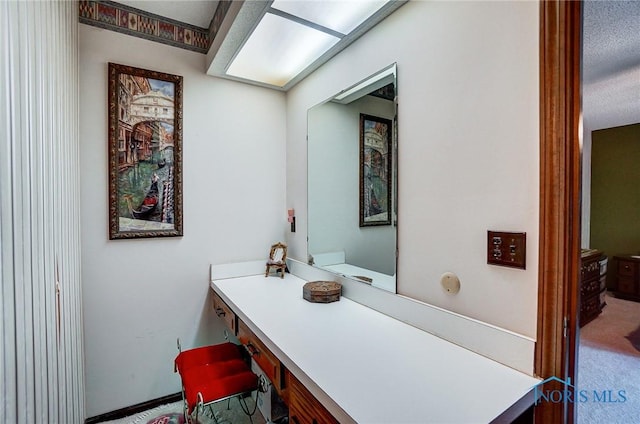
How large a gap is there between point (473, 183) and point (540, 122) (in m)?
0.27

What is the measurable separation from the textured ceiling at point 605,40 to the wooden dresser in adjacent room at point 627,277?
1.87 metres

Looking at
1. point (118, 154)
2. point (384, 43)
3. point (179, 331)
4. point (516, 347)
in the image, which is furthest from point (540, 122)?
point (179, 331)

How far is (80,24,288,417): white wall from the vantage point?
175 cm

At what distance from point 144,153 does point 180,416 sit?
1.70m

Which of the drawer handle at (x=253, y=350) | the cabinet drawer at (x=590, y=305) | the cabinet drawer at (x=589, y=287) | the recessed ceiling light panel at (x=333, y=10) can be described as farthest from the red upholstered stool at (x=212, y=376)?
the cabinet drawer at (x=590, y=305)

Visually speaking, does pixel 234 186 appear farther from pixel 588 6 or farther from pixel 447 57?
pixel 588 6

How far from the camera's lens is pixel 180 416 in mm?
1854

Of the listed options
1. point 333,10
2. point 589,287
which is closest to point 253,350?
point 333,10

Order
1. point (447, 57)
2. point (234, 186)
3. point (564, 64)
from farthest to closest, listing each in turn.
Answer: point (234, 186) < point (447, 57) < point (564, 64)

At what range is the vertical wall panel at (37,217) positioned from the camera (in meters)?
0.78

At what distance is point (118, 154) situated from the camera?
1793 millimetres

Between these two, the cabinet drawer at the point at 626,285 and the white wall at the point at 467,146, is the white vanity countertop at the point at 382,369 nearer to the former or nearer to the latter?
the white wall at the point at 467,146

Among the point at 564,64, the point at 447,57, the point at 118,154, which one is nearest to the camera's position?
the point at 564,64

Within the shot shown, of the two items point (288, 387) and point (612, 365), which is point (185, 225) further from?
point (612, 365)
